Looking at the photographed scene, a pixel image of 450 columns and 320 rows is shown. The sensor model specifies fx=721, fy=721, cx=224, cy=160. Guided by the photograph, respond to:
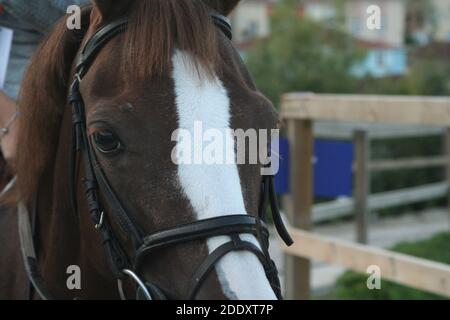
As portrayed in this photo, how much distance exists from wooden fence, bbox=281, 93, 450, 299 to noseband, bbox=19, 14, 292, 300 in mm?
2329

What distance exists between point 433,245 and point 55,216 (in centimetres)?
537

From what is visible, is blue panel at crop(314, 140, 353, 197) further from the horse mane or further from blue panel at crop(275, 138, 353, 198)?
the horse mane

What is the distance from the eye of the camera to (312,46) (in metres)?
20.9

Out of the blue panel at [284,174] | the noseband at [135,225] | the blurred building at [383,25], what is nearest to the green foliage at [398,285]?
the blue panel at [284,174]

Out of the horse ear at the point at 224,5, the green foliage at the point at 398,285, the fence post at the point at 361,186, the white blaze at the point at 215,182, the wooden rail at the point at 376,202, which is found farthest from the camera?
the wooden rail at the point at 376,202

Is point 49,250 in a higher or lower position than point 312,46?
lower

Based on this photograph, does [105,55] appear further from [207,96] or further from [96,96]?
[207,96]

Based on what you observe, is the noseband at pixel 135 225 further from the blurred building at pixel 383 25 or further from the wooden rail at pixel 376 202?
the blurred building at pixel 383 25

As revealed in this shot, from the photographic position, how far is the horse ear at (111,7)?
7.29 feet

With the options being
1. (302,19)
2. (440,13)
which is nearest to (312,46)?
(302,19)

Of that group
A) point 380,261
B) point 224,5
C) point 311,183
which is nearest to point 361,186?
point 311,183

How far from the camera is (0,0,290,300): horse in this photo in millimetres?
1895

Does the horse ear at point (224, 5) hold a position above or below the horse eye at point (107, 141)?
above

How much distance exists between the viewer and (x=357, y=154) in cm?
759
